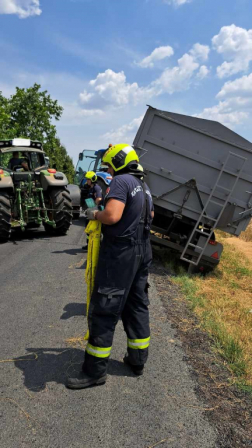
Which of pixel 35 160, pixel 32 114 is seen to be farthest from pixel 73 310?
pixel 32 114

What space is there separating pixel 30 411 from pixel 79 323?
1503 mm

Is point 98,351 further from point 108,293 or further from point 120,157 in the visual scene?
point 120,157

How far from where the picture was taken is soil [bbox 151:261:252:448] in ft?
8.23

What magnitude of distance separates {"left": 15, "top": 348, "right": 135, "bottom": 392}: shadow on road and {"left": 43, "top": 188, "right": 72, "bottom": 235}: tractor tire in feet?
18.3

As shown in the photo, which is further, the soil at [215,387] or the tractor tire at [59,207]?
the tractor tire at [59,207]

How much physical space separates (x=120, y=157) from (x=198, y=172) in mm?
4205

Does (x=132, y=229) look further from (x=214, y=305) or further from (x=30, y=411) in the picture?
Answer: (x=214, y=305)

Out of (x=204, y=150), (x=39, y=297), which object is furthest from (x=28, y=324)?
(x=204, y=150)

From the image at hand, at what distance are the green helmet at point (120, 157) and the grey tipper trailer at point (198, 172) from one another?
13.3 feet

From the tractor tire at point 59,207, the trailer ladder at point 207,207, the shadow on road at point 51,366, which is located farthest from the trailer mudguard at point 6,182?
the shadow on road at point 51,366

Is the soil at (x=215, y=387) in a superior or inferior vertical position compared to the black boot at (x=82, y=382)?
superior

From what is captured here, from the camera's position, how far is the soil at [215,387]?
2508 millimetres

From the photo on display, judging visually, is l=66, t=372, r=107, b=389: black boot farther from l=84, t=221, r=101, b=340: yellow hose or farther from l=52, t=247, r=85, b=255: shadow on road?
l=52, t=247, r=85, b=255: shadow on road

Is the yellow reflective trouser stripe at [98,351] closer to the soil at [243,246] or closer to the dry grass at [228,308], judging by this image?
the dry grass at [228,308]
